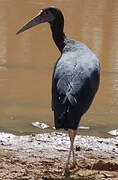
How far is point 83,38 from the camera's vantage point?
13.1 meters

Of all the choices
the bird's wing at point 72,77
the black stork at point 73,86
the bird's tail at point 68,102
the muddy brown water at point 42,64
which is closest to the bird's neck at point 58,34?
the black stork at point 73,86

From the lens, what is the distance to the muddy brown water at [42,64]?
26.1 ft

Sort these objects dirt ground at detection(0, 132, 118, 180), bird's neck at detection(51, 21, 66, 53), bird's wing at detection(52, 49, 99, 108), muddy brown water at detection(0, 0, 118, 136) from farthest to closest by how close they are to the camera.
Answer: muddy brown water at detection(0, 0, 118, 136) < bird's neck at detection(51, 21, 66, 53) < dirt ground at detection(0, 132, 118, 180) < bird's wing at detection(52, 49, 99, 108)

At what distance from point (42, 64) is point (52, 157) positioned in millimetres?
5056

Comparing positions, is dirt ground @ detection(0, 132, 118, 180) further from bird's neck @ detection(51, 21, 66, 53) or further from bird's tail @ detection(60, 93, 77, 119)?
bird's neck @ detection(51, 21, 66, 53)

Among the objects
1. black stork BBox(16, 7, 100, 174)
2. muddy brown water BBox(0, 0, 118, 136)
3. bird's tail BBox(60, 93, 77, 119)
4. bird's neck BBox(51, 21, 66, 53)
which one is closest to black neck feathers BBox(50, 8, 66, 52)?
bird's neck BBox(51, 21, 66, 53)

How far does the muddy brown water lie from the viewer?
7.96 m

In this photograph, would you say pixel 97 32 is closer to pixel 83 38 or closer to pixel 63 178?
pixel 83 38

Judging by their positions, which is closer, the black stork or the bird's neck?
the black stork

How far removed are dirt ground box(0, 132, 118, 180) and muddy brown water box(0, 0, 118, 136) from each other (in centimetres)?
58

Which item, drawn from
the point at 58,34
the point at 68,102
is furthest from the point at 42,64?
the point at 68,102

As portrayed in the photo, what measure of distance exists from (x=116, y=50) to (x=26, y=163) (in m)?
6.87

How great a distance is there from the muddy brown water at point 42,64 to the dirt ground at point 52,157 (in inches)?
22.7

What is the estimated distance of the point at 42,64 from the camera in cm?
1092
